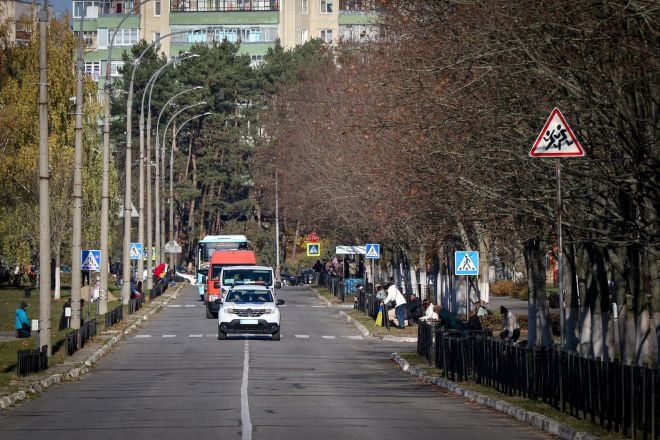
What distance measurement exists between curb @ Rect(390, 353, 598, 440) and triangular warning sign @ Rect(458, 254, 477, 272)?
9.22 meters

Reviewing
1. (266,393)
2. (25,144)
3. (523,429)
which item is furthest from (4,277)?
(523,429)

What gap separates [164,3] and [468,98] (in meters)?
107

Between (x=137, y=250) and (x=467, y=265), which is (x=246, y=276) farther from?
(x=467, y=265)

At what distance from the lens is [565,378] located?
68.5 ft

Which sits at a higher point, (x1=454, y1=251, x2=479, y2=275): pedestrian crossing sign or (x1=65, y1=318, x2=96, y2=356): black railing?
(x1=454, y1=251, x2=479, y2=275): pedestrian crossing sign

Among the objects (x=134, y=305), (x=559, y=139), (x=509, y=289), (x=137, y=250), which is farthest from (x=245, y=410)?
(x=509, y=289)

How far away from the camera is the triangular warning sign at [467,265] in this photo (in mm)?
41312

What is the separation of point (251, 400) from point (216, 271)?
1506 inches

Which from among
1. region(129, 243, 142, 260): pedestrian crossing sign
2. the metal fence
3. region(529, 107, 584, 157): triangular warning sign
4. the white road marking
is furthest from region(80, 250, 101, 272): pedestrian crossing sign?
region(529, 107, 584, 157): triangular warning sign

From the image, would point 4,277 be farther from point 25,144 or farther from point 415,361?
point 415,361

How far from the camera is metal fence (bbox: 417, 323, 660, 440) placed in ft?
55.7

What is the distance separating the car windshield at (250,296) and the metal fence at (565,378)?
54.1 ft

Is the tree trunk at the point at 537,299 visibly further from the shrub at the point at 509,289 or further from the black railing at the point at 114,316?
the shrub at the point at 509,289

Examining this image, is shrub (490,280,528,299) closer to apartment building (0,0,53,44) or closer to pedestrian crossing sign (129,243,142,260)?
pedestrian crossing sign (129,243,142,260)
